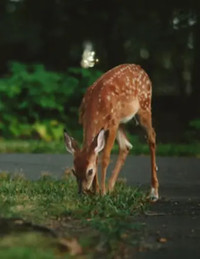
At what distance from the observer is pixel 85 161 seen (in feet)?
28.3

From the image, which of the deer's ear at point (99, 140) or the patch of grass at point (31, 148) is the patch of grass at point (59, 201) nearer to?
the deer's ear at point (99, 140)

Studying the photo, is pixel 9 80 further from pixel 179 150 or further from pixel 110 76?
pixel 110 76

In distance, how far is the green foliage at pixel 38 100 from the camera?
61.7 feet

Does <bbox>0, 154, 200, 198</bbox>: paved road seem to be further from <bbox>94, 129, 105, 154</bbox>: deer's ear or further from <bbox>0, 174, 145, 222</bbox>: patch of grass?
<bbox>94, 129, 105, 154</bbox>: deer's ear

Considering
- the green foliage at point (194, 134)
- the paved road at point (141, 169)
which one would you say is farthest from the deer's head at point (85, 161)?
the green foliage at point (194, 134)

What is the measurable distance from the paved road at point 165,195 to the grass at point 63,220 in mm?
209

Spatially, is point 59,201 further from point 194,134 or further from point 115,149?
point 194,134

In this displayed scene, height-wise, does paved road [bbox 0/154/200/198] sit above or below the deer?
below

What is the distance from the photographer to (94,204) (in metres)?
8.36

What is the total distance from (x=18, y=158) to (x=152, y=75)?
11.6 meters

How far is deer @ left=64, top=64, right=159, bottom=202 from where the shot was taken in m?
8.69

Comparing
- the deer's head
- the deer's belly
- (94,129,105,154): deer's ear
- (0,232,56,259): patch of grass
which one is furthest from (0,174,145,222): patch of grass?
(0,232,56,259): patch of grass

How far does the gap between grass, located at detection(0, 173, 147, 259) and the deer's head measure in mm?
155

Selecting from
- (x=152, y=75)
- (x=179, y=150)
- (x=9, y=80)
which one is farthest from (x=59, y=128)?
(x=152, y=75)
